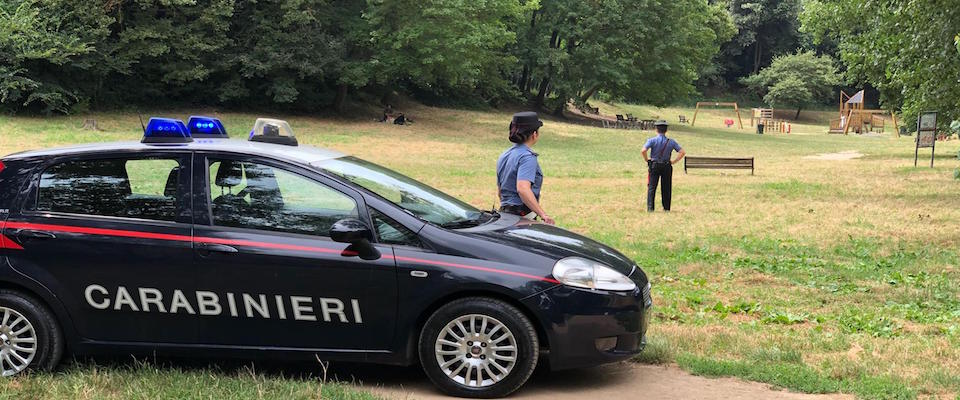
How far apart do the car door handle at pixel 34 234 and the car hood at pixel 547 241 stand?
7.63 ft

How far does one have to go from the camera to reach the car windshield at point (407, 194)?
505 cm

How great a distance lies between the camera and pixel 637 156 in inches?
1332

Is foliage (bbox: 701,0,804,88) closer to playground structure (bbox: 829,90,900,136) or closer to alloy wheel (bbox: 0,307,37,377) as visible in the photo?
playground structure (bbox: 829,90,900,136)

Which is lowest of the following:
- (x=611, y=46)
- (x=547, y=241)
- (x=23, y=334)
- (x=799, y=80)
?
(x=23, y=334)

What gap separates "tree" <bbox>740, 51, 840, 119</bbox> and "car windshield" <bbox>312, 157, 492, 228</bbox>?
7529 centimetres

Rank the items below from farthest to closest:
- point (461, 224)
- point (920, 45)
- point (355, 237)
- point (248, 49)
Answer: point (248, 49) → point (920, 45) → point (461, 224) → point (355, 237)

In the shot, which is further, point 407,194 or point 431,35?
point 431,35

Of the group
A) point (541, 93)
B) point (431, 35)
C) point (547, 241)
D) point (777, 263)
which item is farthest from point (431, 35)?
point (547, 241)

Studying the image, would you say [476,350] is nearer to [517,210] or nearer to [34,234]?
[517,210]

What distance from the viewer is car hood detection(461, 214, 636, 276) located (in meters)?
4.82

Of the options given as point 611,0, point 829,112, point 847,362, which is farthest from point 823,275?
point 829,112

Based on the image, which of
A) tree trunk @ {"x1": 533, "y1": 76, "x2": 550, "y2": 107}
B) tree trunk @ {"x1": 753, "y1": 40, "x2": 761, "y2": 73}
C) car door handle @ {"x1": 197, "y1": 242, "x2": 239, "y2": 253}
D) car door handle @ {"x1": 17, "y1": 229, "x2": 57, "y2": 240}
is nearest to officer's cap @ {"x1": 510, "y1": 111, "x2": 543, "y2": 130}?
A: car door handle @ {"x1": 197, "y1": 242, "x2": 239, "y2": 253}

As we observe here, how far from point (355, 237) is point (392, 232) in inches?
9.6

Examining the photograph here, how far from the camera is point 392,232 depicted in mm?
4770
